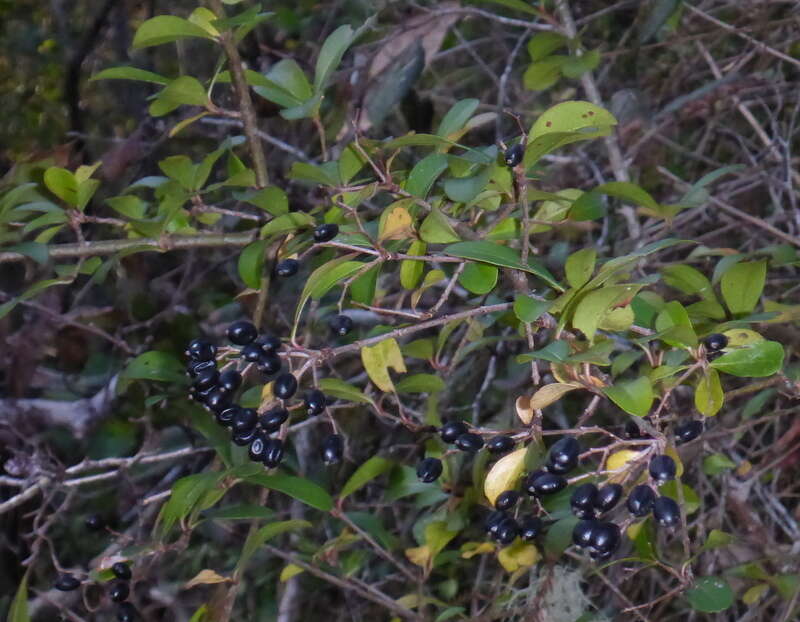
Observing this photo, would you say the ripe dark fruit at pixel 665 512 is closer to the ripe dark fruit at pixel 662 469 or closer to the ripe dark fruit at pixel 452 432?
the ripe dark fruit at pixel 662 469

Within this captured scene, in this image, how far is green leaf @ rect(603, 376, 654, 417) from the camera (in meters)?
0.75

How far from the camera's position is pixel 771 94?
2.02m

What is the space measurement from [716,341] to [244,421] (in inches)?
18.0

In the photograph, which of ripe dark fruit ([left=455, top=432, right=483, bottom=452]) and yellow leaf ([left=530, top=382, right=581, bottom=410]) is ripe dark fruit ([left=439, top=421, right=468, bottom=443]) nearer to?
ripe dark fruit ([left=455, top=432, right=483, bottom=452])

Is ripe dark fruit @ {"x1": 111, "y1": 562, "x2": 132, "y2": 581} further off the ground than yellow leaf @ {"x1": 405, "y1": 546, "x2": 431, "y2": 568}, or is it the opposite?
ripe dark fruit @ {"x1": 111, "y1": 562, "x2": 132, "y2": 581}

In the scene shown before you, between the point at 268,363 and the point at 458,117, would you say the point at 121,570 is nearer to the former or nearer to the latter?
the point at 268,363

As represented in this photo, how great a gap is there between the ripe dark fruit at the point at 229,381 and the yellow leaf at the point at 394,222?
0.20 m

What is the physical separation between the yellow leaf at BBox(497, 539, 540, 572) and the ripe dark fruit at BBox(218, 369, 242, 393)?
0.49m

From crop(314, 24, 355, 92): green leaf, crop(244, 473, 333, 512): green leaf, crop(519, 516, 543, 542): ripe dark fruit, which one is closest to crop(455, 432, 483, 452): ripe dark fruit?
crop(519, 516, 543, 542): ripe dark fruit

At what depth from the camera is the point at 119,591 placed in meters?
1.13

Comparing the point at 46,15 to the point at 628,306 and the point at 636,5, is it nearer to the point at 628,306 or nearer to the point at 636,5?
the point at 636,5

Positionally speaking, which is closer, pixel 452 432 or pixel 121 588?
pixel 452 432

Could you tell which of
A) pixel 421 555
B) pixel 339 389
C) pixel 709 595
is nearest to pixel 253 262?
pixel 339 389

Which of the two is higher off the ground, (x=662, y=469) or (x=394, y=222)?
(x=394, y=222)
